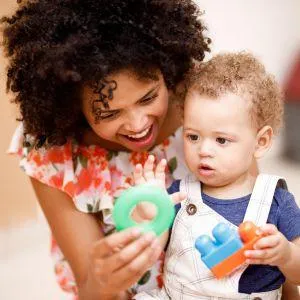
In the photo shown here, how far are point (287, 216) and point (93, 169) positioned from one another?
17.9 inches

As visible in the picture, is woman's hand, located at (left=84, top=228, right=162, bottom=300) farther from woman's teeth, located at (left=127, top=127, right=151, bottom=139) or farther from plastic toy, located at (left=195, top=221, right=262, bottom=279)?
woman's teeth, located at (left=127, top=127, right=151, bottom=139)

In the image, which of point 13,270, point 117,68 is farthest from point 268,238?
point 13,270

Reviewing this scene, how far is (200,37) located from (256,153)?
0.28 meters

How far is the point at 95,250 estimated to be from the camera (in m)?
0.86

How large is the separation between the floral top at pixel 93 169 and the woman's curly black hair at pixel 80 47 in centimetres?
10

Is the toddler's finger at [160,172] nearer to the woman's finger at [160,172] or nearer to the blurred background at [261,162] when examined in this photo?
the woman's finger at [160,172]

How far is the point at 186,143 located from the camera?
104cm

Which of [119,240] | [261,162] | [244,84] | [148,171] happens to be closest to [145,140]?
[148,171]

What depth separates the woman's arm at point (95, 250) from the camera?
2.64 feet

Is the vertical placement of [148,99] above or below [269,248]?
above

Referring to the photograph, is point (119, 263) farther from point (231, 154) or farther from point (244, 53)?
point (244, 53)

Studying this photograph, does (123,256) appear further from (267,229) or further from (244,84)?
(244,84)

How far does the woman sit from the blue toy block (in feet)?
0.33

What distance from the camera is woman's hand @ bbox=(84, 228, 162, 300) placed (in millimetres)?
795
